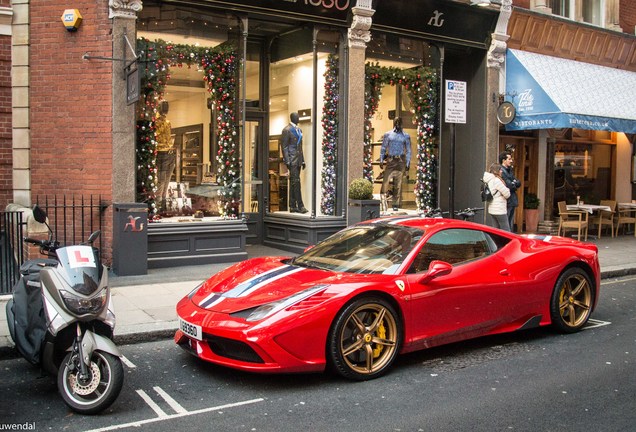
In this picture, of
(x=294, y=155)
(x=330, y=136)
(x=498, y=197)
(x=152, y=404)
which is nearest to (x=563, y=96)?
(x=498, y=197)

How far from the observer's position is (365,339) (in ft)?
18.2

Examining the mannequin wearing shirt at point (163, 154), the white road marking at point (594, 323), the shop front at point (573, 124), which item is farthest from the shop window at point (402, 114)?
the white road marking at point (594, 323)

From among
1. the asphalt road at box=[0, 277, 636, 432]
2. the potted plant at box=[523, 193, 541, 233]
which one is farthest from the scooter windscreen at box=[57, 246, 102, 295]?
the potted plant at box=[523, 193, 541, 233]

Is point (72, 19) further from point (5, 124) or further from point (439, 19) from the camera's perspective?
point (439, 19)

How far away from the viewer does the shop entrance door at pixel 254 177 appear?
13492 mm

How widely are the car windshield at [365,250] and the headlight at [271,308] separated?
28.1 inches

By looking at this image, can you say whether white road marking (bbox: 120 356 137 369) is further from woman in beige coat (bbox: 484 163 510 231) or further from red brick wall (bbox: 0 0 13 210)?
woman in beige coat (bbox: 484 163 510 231)

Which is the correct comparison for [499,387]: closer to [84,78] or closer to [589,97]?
[84,78]

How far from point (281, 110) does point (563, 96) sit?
20.9 ft

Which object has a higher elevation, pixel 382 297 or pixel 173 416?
pixel 382 297

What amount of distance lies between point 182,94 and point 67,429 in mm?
7762

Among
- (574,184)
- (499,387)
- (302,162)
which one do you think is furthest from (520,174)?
(499,387)

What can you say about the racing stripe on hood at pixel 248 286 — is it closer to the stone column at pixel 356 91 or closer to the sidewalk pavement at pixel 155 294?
the sidewalk pavement at pixel 155 294

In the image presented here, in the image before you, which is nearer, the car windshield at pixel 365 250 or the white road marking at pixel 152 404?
the white road marking at pixel 152 404
